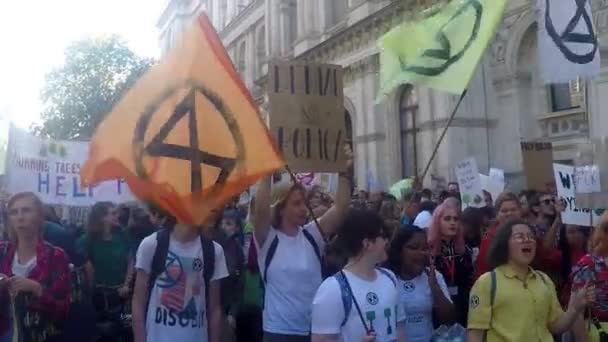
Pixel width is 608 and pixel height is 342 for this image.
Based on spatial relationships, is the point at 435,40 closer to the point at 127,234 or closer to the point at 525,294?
the point at 525,294

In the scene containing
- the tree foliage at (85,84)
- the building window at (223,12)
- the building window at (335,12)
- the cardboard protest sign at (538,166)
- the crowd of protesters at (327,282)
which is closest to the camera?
the crowd of protesters at (327,282)

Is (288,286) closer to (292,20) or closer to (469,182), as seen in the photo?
(469,182)

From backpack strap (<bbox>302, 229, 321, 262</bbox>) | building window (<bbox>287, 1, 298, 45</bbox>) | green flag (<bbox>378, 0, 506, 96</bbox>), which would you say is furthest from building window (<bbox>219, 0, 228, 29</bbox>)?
backpack strap (<bbox>302, 229, 321, 262</bbox>)

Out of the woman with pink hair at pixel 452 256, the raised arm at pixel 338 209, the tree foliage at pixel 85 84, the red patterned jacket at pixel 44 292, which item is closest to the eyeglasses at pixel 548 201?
the woman with pink hair at pixel 452 256

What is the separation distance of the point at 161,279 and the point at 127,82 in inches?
1626

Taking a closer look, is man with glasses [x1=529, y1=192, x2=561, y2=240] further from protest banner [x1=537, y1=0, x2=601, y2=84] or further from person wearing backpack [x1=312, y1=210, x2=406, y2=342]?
person wearing backpack [x1=312, y1=210, x2=406, y2=342]

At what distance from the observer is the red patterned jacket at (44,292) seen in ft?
13.6

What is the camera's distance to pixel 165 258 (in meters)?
4.22

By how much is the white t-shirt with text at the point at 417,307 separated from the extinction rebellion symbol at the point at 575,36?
10.6ft

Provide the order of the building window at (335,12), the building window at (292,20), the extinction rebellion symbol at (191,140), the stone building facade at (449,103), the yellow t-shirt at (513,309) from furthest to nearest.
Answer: the building window at (292,20), the building window at (335,12), the stone building facade at (449,103), the extinction rebellion symbol at (191,140), the yellow t-shirt at (513,309)

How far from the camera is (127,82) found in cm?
4391

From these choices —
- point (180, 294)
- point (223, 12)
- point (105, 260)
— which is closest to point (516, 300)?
point (180, 294)

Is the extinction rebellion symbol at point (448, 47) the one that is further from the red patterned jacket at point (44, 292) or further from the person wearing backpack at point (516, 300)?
the red patterned jacket at point (44, 292)

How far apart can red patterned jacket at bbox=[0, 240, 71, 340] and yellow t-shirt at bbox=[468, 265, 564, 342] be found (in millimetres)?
2309
